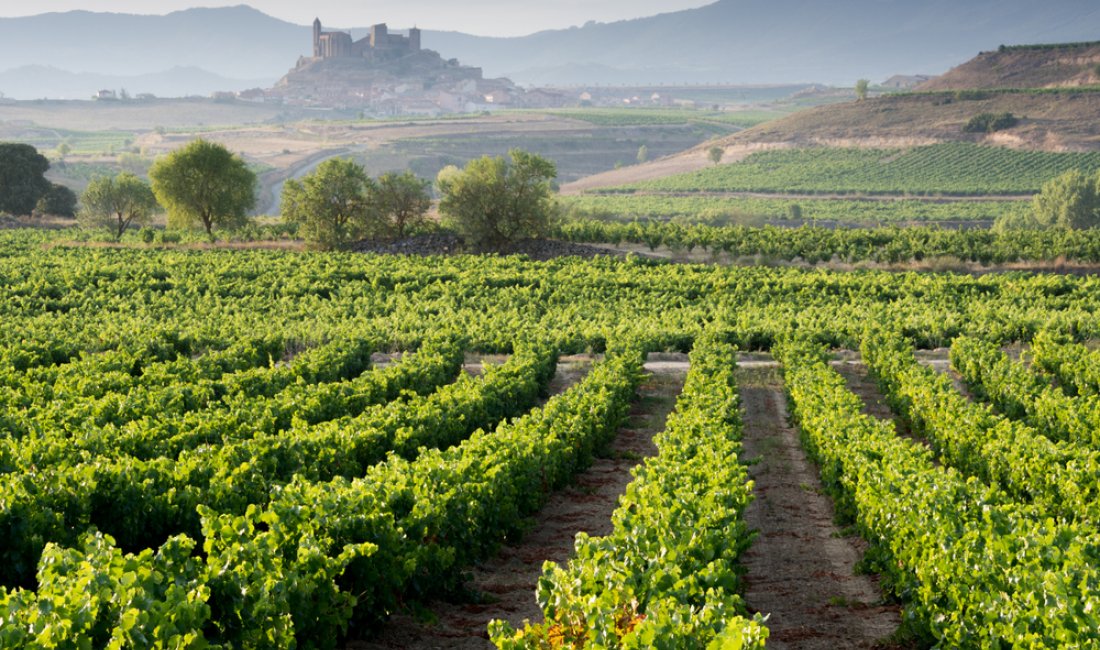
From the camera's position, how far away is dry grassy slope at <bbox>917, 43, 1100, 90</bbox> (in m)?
169

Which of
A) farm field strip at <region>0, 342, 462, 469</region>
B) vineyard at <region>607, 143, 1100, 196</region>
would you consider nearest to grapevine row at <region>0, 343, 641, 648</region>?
farm field strip at <region>0, 342, 462, 469</region>

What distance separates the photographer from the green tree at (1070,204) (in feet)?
342

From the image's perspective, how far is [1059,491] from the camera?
1816 cm

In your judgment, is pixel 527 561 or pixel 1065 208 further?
pixel 1065 208

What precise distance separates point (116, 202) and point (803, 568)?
264 ft

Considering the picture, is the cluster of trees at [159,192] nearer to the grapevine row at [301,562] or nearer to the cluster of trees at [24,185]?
the cluster of trees at [24,185]

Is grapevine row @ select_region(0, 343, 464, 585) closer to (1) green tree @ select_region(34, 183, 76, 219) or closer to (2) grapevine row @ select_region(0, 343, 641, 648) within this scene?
(2) grapevine row @ select_region(0, 343, 641, 648)

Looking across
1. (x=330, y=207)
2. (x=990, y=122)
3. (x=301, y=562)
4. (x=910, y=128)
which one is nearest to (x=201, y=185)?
(x=330, y=207)

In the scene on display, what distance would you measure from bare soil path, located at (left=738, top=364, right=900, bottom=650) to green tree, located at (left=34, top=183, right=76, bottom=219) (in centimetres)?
8940

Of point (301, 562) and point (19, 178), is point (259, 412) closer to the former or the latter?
point (301, 562)

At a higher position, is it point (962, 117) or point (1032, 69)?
point (1032, 69)

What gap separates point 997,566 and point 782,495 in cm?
991

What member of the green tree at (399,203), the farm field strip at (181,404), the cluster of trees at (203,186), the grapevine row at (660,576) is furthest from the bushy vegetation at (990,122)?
the grapevine row at (660,576)

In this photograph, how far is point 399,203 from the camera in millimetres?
75188
